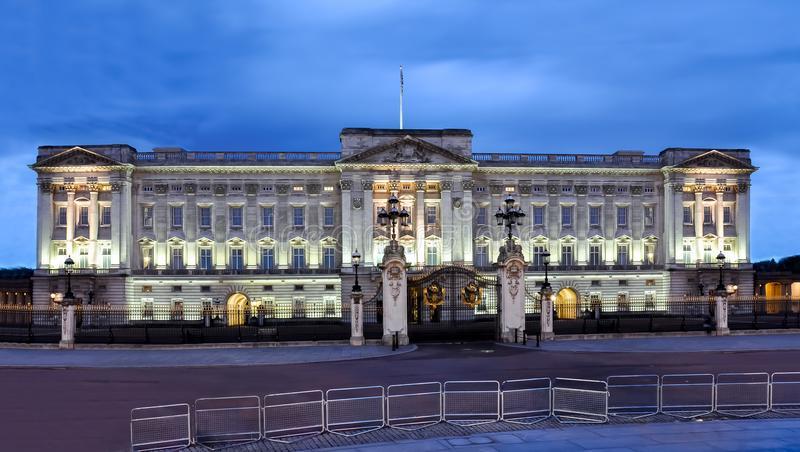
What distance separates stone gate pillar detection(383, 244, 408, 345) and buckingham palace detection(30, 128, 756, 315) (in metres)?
25.5

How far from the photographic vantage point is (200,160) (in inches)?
2285

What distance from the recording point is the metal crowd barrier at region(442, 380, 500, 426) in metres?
13.6

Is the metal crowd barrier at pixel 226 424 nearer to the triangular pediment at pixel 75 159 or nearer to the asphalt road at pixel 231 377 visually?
the asphalt road at pixel 231 377

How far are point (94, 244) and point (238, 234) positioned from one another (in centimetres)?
1256

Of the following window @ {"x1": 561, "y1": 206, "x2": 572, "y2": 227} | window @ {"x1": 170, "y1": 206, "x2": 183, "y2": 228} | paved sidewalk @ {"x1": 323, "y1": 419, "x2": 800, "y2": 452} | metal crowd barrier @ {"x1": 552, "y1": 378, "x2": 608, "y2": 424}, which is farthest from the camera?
window @ {"x1": 561, "y1": 206, "x2": 572, "y2": 227}

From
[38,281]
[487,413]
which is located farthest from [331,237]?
[487,413]

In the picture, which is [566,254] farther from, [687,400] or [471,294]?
[687,400]

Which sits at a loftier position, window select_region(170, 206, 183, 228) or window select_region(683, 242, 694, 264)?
window select_region(170, 206, 183, 228)

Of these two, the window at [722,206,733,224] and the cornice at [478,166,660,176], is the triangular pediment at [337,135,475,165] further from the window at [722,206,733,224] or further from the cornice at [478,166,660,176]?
the window at [722,206,733,224]

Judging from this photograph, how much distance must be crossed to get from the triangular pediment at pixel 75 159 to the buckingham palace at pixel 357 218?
0.12m

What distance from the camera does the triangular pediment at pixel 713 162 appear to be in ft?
195

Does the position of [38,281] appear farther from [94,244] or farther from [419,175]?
[419,175]

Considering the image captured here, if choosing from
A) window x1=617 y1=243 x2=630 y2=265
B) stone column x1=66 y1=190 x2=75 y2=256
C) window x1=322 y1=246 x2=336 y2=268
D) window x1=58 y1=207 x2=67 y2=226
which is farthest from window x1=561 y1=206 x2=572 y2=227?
window x1=58 y1=207 x2=67 y2=226

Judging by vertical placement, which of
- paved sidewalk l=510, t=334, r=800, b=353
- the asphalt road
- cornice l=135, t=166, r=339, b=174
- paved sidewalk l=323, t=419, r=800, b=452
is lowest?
paved sidewalk l=510, t=334, r=800, b=353
